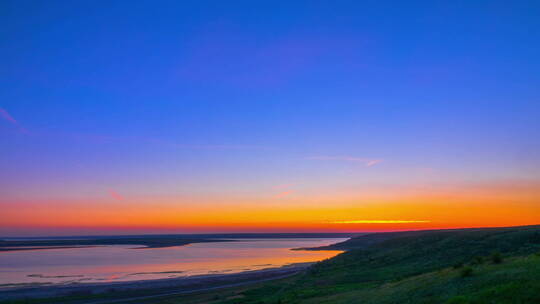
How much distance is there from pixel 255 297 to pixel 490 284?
21831 mm

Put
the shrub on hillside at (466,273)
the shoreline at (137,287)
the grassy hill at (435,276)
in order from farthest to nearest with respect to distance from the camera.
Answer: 1. the shoreline at (137,287)
2. the shrub on hillside at (466,273)
3. the grassy hill at (435,276)

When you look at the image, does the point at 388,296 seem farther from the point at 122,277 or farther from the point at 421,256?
the point at 122,277

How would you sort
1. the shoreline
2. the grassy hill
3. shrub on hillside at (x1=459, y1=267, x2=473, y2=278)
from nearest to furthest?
the grassy hill
shrub on hillside at (x1=459, y1=267, x2=473, y2=278)
the shoreline

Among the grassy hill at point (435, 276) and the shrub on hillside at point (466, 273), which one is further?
the shrub on hillside at point (466, 273)

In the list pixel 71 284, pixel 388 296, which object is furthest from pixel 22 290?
pixel 388 296

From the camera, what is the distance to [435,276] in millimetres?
20266

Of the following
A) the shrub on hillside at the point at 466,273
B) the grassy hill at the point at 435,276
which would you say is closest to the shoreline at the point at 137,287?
the grassy hill at the point at 435,276

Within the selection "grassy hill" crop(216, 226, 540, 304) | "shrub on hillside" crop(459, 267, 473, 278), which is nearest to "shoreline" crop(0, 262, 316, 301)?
"grassy hill" crop(216, 226, 540, 304)

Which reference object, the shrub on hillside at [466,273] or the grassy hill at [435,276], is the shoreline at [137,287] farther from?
the shrub on hillside at [466,273]

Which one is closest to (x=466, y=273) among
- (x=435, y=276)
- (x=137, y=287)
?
(x=435, y=276)

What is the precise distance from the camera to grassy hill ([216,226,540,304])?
47.6 ft

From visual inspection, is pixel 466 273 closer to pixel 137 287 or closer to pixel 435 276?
pixel 435 276

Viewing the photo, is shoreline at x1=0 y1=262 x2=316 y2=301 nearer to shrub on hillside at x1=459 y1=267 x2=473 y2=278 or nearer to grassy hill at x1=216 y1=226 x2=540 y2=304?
grassy hill at x1=216 y1=226 x2=540 y2=304

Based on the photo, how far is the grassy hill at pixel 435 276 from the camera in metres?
14.5
